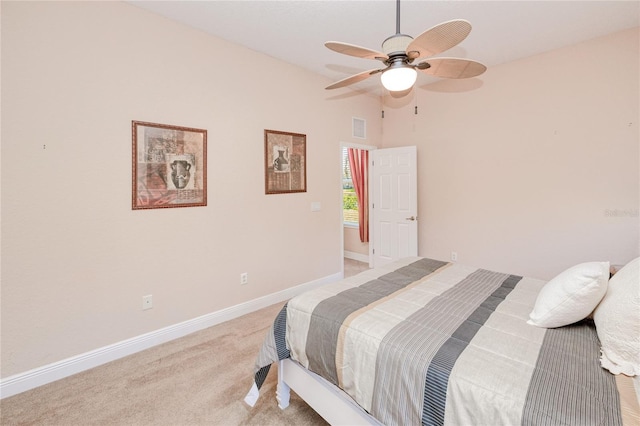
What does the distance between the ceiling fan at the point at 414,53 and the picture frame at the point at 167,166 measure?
1647mm

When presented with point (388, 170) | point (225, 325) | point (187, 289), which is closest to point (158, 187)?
point (187, 289)

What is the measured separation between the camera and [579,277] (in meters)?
1.34

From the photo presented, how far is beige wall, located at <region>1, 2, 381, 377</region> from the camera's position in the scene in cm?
200

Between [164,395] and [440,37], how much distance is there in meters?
2.77

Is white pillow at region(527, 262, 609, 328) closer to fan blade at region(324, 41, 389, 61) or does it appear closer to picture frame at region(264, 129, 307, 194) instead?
fan blade at region(324, 41, 389, 61)

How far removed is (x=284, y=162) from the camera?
3.55 m

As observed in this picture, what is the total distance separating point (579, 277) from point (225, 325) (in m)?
2.83

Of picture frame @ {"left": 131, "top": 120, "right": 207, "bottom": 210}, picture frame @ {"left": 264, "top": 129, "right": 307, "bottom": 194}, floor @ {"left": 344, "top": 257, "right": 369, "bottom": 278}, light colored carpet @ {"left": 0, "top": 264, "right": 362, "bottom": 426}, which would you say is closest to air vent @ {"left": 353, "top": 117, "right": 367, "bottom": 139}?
picture frame @ {"left": 264, "top": 129, "right": 307, "bottom": 194}

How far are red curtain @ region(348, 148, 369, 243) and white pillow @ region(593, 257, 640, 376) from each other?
14.0 ft

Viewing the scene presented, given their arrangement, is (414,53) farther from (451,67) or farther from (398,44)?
(451,67)

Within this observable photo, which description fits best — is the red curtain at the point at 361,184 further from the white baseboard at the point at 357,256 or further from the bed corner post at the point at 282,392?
the bed corner post at the point at 282,392

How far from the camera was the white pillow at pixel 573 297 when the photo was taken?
130cm

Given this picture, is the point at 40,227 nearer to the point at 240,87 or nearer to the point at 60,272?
the point at 60,272

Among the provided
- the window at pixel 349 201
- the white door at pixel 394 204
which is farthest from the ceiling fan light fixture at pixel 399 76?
the window at pixel 349 201
